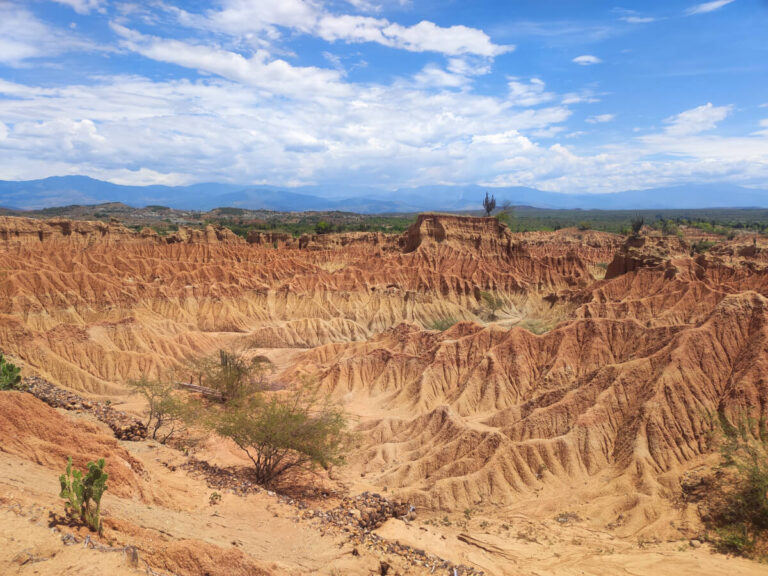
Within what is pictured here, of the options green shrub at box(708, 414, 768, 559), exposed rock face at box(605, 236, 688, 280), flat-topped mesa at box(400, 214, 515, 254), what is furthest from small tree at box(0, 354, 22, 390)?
flat-topped mesa at box(400, 214, 515, 254)

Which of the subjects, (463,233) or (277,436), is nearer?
(277,436)

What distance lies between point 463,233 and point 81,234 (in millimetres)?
81031

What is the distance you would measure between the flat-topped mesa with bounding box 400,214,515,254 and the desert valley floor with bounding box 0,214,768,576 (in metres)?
29.0

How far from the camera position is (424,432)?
31406mm

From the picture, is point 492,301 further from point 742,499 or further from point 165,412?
point 742,499

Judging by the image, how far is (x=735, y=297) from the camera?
30.7 meters

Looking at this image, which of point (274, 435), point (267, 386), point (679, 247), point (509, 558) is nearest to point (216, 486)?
point (274, 435)

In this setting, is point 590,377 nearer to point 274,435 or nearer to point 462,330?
point 462,330

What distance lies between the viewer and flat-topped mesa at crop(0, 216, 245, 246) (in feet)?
303

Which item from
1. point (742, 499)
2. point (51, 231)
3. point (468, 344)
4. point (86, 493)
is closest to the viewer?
point (86, 493)

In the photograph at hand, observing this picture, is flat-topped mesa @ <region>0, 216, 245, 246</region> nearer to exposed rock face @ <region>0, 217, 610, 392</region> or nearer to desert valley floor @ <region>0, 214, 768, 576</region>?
exposed rock face @ <region>0, 217, 610, 392</region>

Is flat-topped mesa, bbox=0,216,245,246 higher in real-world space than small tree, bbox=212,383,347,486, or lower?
higher

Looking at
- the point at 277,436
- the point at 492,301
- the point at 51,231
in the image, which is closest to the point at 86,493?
the point at 277,436

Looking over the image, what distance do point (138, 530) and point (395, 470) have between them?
18298 millimetres
